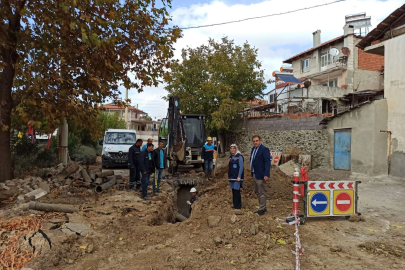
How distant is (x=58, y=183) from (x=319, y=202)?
26.2 feet

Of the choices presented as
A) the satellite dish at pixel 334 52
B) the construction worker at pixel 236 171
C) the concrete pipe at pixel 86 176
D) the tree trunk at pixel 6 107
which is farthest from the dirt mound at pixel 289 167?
the satellite dish at pixel 334 52

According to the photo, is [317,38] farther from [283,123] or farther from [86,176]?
[86,176]

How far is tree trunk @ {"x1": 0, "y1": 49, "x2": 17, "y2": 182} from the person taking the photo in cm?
882

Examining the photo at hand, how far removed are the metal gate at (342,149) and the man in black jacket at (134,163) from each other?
32.5 ft

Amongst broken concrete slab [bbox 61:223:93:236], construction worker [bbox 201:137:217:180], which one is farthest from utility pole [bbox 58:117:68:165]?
broken concrete slab [bbox 61:223:93:236]

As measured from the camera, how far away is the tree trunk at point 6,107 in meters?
8.82

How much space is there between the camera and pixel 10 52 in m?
8.88

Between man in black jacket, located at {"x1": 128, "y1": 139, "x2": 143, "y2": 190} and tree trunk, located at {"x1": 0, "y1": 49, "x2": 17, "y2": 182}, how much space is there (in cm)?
359

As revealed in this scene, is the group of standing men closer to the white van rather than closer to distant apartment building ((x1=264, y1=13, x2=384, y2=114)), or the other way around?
the white van

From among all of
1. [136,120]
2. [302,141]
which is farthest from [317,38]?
[136,120]

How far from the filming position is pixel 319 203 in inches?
249

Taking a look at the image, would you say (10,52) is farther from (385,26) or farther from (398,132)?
(385,26)

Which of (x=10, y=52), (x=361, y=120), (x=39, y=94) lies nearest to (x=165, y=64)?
(x=39, y=94)

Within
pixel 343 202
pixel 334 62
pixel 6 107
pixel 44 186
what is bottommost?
pixel 44 186
